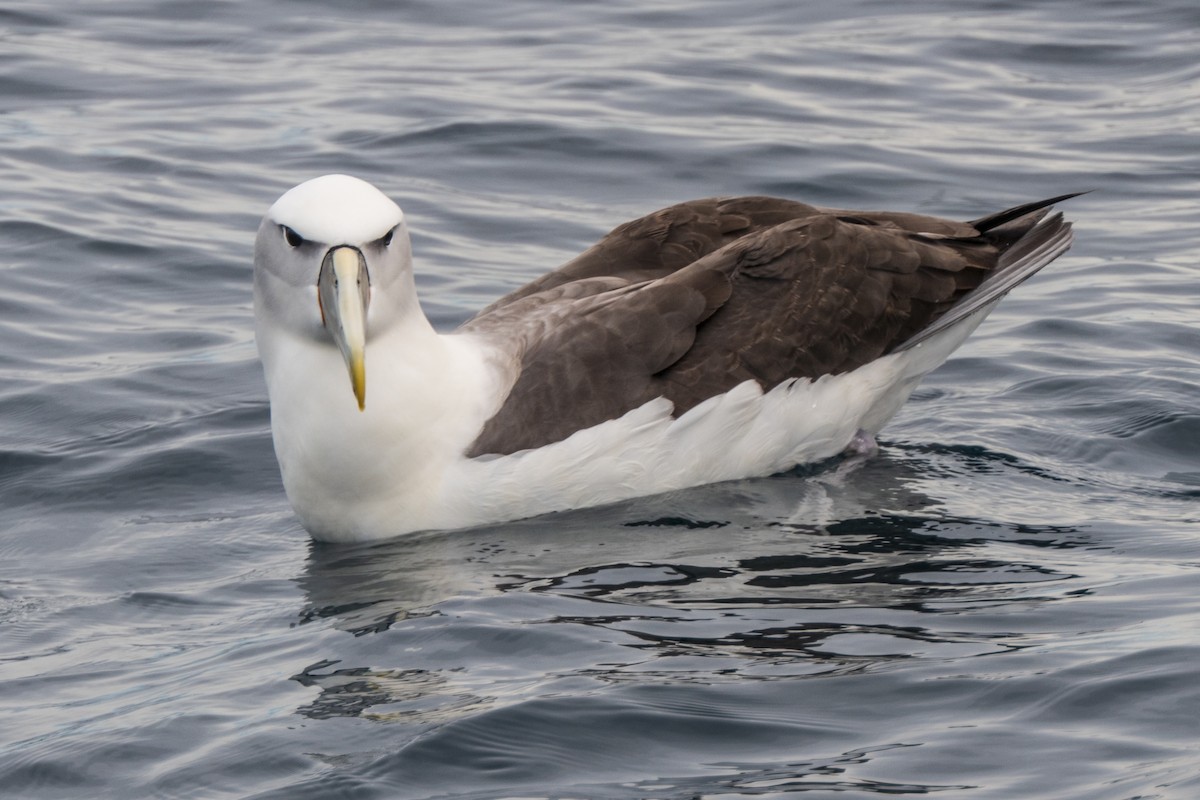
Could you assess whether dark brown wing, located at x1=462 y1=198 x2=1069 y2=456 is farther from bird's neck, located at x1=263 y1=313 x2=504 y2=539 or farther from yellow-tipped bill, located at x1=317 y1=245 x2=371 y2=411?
yellow-tipped bill, located at x1=317 y1=245 x2=371 y2=411

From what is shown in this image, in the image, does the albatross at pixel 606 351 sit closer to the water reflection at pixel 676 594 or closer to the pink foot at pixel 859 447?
the pink foot at pixel 859 447

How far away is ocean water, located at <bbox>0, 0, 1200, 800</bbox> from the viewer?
19.3 feet

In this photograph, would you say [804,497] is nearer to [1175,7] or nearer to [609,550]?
[609,550]

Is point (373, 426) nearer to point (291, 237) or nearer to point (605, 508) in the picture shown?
point (291, 237)

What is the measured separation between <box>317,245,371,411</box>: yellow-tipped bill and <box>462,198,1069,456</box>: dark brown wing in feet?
2.79

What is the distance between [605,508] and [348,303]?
61.9 inches

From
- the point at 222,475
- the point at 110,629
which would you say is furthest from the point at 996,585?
the point at 222,475

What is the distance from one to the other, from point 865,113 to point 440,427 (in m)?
8.14

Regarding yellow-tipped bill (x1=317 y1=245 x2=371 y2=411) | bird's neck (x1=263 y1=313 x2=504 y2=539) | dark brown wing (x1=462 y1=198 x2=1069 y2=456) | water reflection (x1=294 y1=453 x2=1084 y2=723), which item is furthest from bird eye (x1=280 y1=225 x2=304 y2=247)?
water reflection (x1=294 y1=453 x2=1084 y2=723)

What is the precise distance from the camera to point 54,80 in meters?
16.1

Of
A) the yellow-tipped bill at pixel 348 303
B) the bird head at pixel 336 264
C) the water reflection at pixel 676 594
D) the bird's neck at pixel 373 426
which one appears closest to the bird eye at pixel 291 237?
the bird head at pixel 336 264

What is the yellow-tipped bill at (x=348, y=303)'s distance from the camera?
24.5ft

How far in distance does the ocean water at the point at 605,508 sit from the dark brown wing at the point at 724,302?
533 millimetres

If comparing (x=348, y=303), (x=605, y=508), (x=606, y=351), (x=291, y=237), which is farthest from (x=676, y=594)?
(x=291, y=237)
